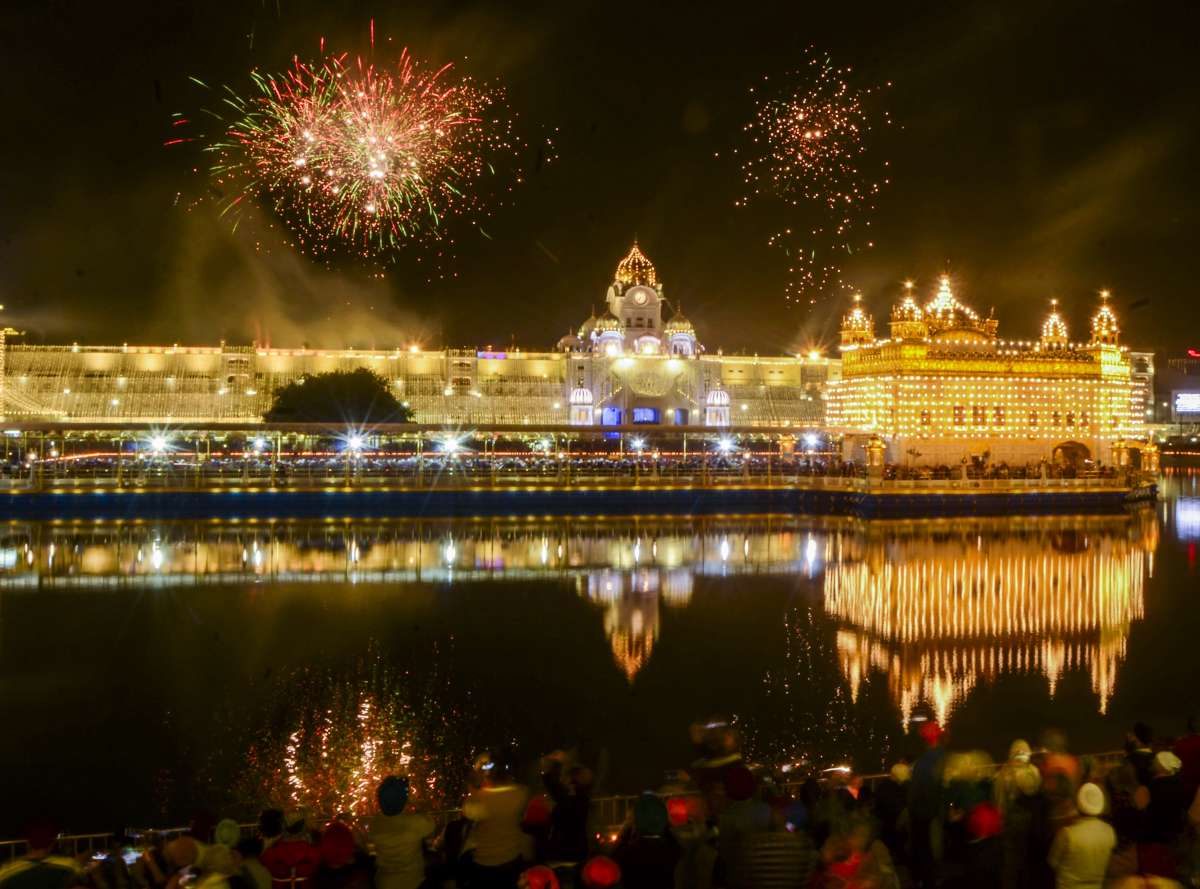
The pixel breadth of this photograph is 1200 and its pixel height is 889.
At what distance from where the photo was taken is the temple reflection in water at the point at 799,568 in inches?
665

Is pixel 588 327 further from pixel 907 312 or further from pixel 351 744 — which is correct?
pixel 351 744

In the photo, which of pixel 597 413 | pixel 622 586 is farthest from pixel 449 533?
pixel 597 413

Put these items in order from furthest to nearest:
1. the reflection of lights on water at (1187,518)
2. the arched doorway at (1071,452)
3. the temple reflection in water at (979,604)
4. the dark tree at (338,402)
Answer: the dark tree at (338,402) < the arched doorway at (1071,452) < the reflection of lights on water at (1187,518) < the temple reflection in water at (979,604)

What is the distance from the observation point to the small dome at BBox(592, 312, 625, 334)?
77250 mm

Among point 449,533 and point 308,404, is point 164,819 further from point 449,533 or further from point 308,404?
point 308,404

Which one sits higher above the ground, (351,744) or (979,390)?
(979,390)

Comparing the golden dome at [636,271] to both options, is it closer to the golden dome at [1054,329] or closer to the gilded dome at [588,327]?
the gilded dome at [588,327]

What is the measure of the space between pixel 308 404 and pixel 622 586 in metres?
34.8

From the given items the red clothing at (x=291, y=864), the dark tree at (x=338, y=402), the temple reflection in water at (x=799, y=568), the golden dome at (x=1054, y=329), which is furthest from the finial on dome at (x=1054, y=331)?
the red clothing at (x=291, y=864)

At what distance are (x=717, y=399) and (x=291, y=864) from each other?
243 ft

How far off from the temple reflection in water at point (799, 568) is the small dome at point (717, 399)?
43793 mm

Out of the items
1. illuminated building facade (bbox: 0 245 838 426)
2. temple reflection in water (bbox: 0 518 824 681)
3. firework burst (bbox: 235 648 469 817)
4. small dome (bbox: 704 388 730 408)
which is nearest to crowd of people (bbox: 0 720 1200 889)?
firework burst (bbox: 235 648 469 817)

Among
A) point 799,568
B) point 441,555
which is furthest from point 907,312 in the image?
point 441,555

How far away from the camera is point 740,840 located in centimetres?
629
